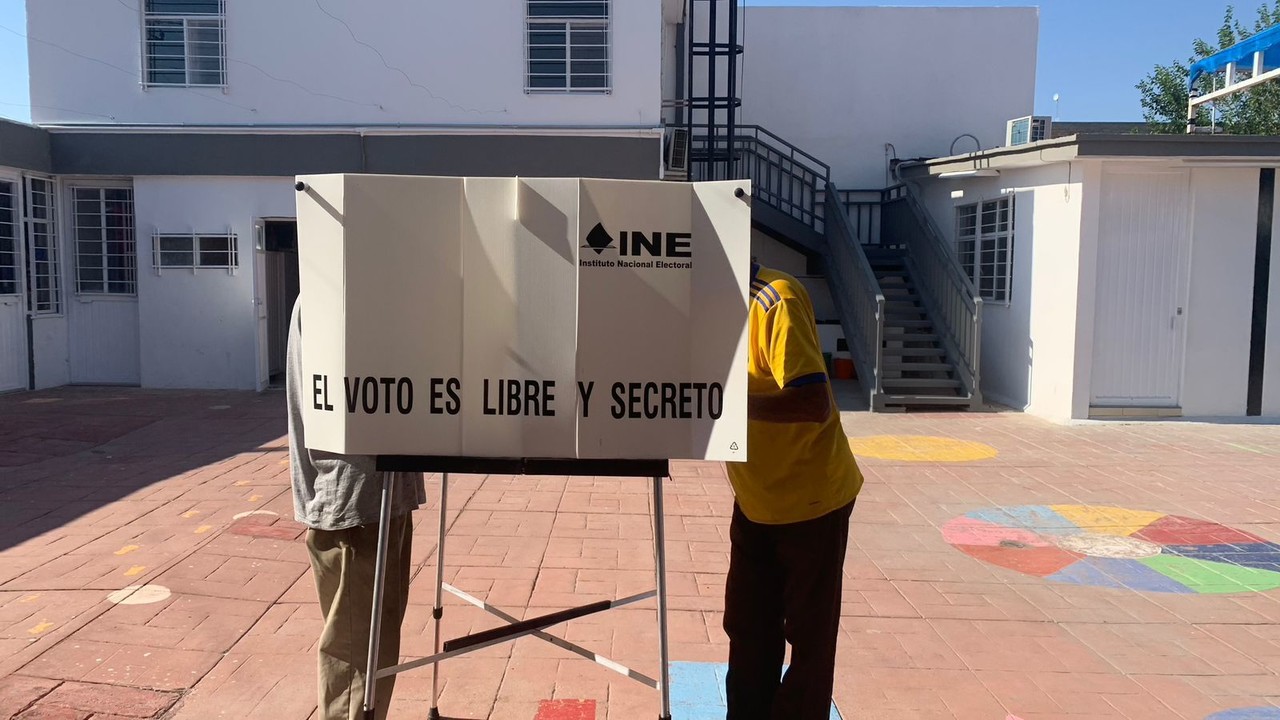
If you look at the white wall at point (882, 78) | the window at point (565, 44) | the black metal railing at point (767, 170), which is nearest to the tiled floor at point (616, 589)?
the window at point (565, 44)

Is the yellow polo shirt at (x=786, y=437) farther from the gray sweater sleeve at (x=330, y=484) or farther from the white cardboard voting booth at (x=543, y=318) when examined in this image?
the gray sweater sleeve at (x=330, y=484)

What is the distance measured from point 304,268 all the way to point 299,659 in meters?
2.36

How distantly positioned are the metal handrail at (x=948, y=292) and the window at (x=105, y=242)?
11.3m

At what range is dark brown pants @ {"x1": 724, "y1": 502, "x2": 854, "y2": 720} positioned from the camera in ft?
10.2

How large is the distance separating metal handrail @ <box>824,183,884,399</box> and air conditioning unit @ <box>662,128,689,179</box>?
2639 mm

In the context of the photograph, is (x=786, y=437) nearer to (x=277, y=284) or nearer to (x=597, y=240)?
(x=597, y=240)

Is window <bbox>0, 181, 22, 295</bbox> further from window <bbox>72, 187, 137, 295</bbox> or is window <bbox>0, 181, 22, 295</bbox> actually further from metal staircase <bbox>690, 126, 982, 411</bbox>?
metal staircase <bbox>690, 126, 982, 411</bbox>

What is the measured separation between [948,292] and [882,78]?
6.21 metres

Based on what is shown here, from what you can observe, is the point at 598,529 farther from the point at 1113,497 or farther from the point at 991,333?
the point at 991,333

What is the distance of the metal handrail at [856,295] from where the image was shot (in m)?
11.9

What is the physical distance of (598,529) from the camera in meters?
6.50

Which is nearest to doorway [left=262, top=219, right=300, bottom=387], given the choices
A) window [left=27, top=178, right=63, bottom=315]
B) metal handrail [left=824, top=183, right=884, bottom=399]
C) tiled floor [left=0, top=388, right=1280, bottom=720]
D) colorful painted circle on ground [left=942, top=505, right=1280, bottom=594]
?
window [left=27, top=178, right=63, bottom=315]

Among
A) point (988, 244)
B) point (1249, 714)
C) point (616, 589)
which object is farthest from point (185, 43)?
point (1249, 714)

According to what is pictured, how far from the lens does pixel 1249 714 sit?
389 centimetres
